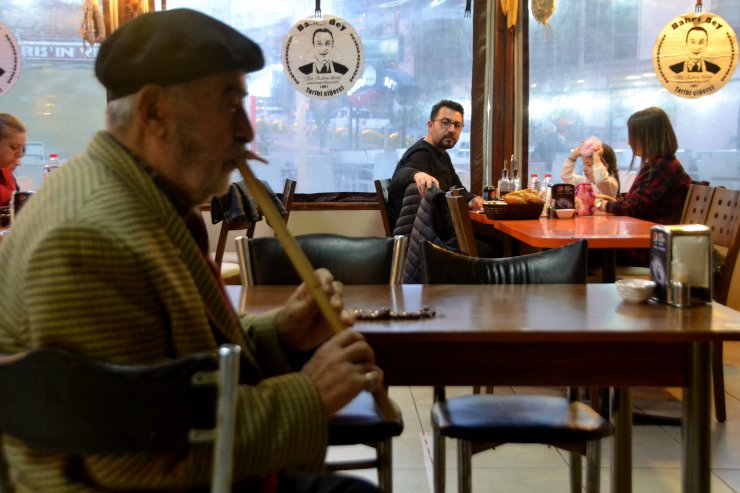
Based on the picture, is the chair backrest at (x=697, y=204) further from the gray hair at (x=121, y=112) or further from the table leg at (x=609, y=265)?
the gray hair at (x=121, y=112)

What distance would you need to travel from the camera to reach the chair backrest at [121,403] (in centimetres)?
102

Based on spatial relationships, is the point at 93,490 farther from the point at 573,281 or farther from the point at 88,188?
the point at 573,281

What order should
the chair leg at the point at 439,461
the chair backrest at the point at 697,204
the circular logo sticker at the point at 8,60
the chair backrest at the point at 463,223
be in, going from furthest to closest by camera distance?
the circular logo sticker at the point at 8,60 → the chair backrest at the point at 697,204 → the chair backrest at the point at 463,223 → the chair leg at the point at 439,461

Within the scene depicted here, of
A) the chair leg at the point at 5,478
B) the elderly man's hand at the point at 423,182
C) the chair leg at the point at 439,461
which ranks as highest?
the elderly man's hand at the point at 423,182

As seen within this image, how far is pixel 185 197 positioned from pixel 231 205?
410cm

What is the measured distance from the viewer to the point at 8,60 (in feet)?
20.2

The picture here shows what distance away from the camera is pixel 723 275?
Answer: 3.80 metres

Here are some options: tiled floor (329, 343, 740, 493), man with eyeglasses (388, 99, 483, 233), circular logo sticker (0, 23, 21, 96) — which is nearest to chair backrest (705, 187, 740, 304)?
tiled floor (329, 343, 740, 493)

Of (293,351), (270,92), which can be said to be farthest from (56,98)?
(293,351)

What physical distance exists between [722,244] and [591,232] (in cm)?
70

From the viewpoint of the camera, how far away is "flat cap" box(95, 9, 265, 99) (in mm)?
1207

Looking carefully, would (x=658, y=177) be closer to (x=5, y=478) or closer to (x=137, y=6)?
(x=137, y=6)

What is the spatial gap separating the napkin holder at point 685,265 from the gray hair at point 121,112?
4.32ft

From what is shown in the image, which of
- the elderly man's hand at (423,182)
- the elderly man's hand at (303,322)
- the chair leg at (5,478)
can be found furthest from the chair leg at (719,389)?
the chair leg at (5,478)
